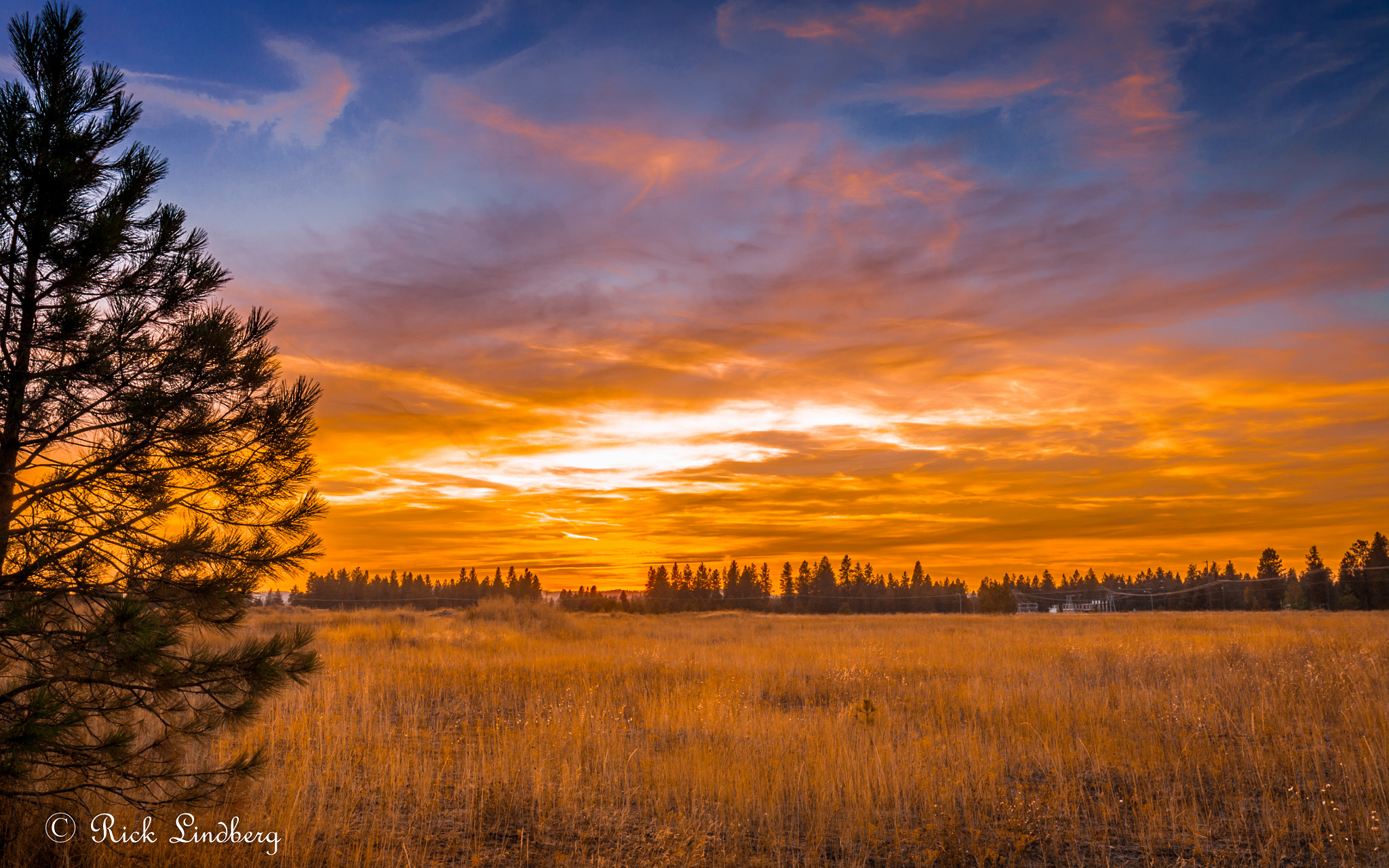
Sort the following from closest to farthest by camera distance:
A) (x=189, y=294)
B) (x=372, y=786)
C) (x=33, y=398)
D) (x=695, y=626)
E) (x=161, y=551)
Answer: (x=33, y=398) → (x=161, y=551) → (x=189, y=294) → (x=372, y=786) → (x=695, y=626)

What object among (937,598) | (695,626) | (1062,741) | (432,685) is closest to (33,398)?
(432,685)

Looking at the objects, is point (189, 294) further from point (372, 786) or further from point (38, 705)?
point (372, 786)

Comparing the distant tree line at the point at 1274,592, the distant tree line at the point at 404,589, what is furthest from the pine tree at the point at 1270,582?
the distant tree line at the point at 404,589

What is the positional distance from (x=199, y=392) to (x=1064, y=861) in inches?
298

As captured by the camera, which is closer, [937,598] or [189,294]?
[189,294]

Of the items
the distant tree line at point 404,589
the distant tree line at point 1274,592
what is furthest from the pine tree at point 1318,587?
the distant tree line at point 404,589

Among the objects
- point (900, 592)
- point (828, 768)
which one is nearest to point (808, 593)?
point (900, 592)

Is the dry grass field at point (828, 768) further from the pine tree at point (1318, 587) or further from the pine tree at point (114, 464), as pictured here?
the pine tree at point (1318, 587)

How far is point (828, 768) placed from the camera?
279 inches

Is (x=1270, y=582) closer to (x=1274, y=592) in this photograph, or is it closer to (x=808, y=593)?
(x=1274, y=592)

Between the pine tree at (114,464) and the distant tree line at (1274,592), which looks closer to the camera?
the pine tree at (114,464)

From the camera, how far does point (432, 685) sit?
1288 cm

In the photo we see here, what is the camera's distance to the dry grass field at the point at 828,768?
17.9 feet

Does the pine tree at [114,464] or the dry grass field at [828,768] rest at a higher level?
the pine tree at [114,464]
